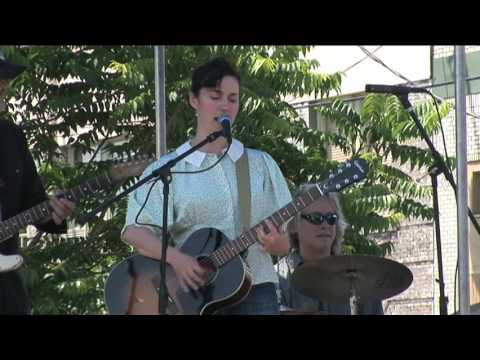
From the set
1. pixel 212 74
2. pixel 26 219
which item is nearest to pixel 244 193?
pixel 212 74

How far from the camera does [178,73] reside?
11734 mm

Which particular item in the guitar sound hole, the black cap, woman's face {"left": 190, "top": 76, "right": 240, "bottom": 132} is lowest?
the guitar sound hole

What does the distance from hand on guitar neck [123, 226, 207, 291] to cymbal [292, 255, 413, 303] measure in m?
0.86

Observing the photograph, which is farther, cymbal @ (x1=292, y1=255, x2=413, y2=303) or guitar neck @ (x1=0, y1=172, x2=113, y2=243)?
cymbal @ (x1=292, y1=255, x2=413, y2=303)

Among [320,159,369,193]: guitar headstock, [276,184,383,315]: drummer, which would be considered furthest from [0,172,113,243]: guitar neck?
[276,184,383,315]: drummer

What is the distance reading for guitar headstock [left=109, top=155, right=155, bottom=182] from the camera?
222 inches

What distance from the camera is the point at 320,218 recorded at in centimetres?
655

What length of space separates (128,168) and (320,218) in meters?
1.28

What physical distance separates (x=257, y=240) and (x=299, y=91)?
21.9 feet

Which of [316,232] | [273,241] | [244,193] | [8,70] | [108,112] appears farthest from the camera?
[108,112]

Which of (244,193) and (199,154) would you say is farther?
(199,154)

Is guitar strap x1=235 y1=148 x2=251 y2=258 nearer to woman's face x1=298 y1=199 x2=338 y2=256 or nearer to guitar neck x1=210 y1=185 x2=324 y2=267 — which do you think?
guitar neck x1=210 y1=185 x2=324 y2=267

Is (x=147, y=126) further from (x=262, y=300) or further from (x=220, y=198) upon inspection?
(x=262, y=300)
